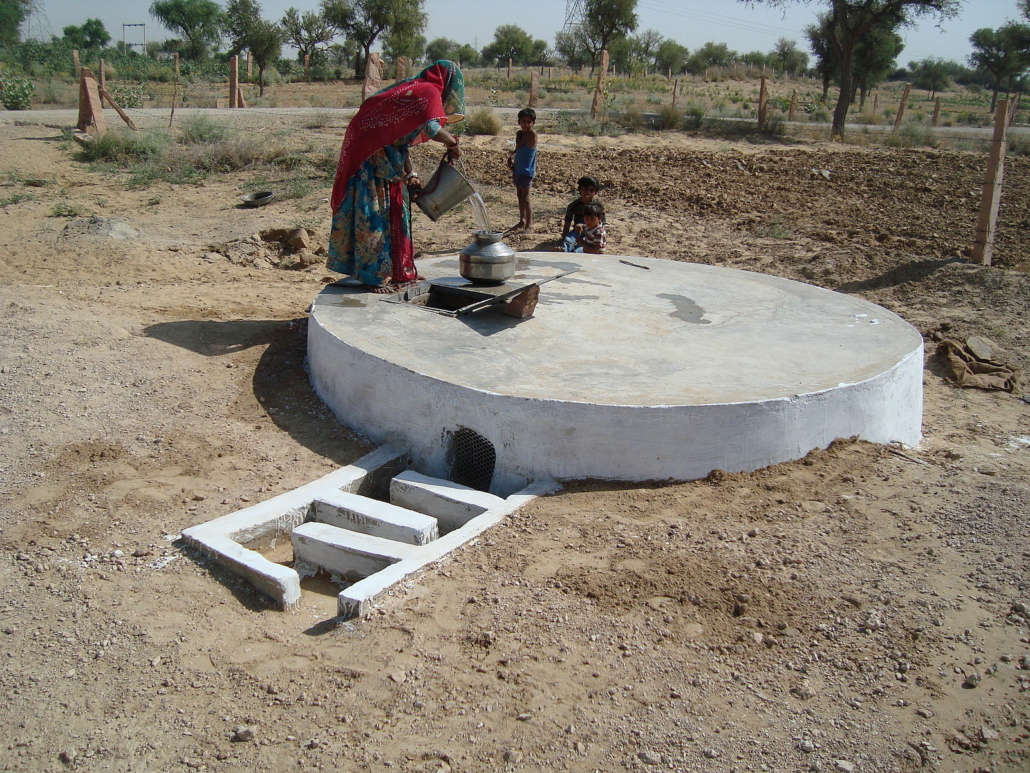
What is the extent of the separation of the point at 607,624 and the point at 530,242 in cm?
607

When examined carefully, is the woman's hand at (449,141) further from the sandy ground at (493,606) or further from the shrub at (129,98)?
the shrub at (129,98)

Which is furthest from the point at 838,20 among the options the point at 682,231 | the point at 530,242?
the point at 530,242

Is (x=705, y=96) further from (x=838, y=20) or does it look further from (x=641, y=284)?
(x=641, y=284)

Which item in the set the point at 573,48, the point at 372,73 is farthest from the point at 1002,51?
the point at 372,73

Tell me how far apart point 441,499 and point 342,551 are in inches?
19.7

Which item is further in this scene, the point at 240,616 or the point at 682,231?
the point at 682,231

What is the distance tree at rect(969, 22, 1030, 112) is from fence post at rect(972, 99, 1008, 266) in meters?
33.9

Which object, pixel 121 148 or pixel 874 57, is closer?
pixel 121 148

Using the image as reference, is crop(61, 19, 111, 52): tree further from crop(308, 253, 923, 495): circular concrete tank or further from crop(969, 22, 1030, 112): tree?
crop(308, 253, 923, 495): circular concrete tank

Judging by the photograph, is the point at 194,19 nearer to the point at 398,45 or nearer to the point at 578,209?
the point at 398,45

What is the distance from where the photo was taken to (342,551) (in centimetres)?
312

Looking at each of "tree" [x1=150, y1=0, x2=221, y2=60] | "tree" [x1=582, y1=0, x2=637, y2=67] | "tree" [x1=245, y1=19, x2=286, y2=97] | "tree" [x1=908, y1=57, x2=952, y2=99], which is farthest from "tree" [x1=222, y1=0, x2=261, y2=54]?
"tree" [x1=908, y1=57, x2=952, y2=99]

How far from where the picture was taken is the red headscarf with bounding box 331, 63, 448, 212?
4477mm

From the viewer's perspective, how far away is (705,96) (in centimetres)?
3309
